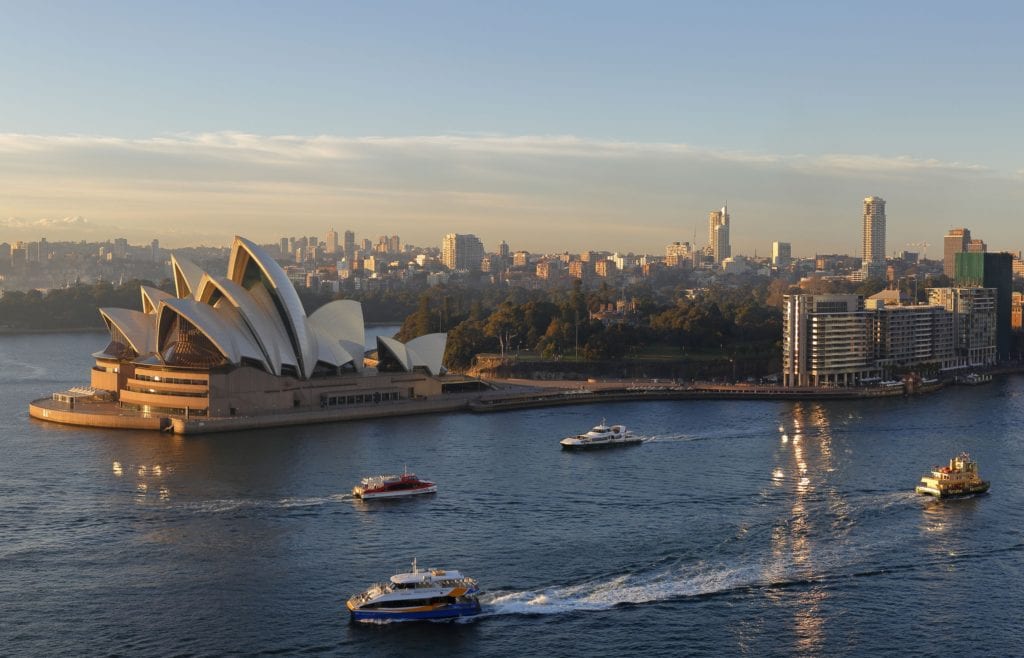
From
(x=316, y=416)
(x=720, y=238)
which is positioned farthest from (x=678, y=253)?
(x=316, y=416)

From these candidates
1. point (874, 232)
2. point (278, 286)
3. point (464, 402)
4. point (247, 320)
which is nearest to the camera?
point (247, 320)

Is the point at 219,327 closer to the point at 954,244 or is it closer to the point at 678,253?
the point at 954,244

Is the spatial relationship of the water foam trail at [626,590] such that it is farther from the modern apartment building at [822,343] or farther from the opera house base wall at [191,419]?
the modern apartment building at [822,343]

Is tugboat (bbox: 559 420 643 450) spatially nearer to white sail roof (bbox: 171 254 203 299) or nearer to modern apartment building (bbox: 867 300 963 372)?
white sail roof (bbox: 171 254 203 299)

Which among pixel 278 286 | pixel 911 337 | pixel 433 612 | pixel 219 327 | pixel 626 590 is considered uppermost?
pixel 278 286

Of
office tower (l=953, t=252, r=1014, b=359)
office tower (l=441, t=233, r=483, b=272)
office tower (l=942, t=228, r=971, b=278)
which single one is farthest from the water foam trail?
office tower (l=441, t=233, r=483, b=272)
